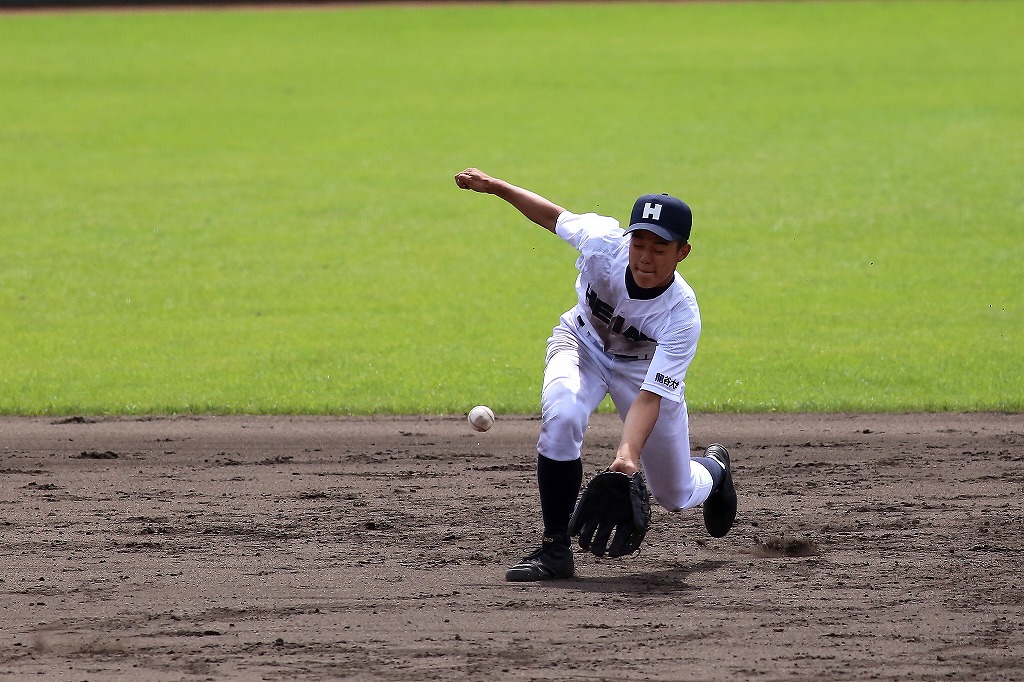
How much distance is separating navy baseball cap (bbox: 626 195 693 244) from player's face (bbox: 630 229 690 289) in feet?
0.11

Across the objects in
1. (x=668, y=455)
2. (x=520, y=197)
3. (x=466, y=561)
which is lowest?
(x=466, y=561)

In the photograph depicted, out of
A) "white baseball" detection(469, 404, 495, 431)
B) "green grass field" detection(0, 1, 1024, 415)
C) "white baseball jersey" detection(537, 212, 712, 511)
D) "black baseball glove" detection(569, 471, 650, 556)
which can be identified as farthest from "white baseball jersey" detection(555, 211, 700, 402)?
"green grass field" detection(0, 1, 1024, 415)

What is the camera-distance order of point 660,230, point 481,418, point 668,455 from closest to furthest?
point 660,230 → point 668,455 → point 481,418

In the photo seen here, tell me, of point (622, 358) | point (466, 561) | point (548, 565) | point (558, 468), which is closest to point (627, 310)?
point (622, 358)

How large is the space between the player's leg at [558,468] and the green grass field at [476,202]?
350 centimetres

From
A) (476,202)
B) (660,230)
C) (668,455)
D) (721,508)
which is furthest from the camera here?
(476,202)

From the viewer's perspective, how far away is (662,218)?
5387 mm

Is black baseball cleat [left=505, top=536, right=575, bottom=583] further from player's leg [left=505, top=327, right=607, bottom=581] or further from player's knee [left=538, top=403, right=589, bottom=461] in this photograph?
player's knee [left=538, top=403, right=589, bottom=461]

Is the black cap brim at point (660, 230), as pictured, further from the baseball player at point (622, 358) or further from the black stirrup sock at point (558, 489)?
the black stirrup sock at point (558, 489)

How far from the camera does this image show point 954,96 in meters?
22.2

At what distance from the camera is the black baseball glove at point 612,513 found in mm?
5352

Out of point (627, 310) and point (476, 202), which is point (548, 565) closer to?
point (627, 310)

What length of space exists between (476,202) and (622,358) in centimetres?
1104

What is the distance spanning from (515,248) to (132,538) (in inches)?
343
